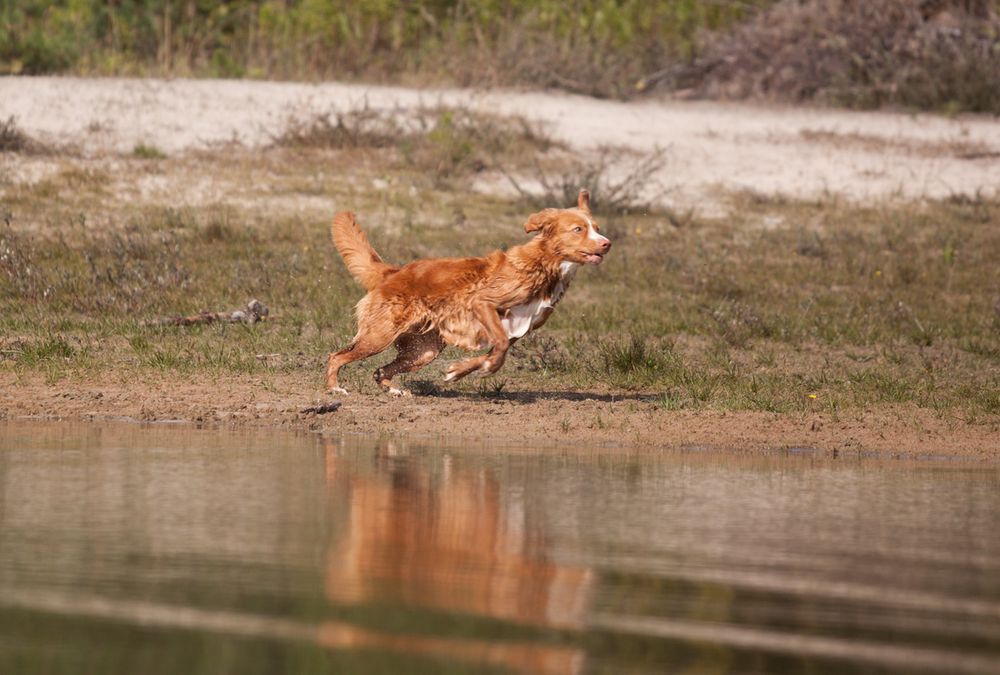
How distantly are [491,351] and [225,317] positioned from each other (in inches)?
136

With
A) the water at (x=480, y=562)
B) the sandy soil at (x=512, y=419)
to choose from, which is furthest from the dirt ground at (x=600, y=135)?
the water at (x=480, y=562)

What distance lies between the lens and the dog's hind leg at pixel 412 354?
1145 centimetres

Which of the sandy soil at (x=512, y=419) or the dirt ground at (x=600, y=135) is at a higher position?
the dirt ground at (x=600, y=135)

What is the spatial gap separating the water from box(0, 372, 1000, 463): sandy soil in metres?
0.65

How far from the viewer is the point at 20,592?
19.1 ft

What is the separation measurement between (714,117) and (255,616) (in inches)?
674

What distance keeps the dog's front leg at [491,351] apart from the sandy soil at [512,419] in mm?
241

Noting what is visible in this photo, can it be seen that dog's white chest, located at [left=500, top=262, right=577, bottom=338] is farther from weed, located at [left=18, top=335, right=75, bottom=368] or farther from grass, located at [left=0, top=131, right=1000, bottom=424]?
weed, located at [left=18, top=335, right=75, bottom=368]

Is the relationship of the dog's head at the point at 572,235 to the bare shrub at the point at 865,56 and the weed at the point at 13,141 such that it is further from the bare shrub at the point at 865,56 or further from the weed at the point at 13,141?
the bare shrub at the point at 865,56

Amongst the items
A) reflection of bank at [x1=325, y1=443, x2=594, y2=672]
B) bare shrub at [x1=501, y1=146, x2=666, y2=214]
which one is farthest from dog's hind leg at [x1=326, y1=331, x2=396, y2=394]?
bare shrub at [x1=501, y1=146, x2=666, y2=214]

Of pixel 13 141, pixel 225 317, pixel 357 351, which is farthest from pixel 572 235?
pixel 13 141

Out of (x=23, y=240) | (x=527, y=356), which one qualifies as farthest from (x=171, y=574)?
(x=23, y=240)

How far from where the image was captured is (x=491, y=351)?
10.9 metres

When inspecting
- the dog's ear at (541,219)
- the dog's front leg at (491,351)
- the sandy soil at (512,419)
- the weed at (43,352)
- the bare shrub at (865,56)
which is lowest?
the sandy soil at (512,419)
